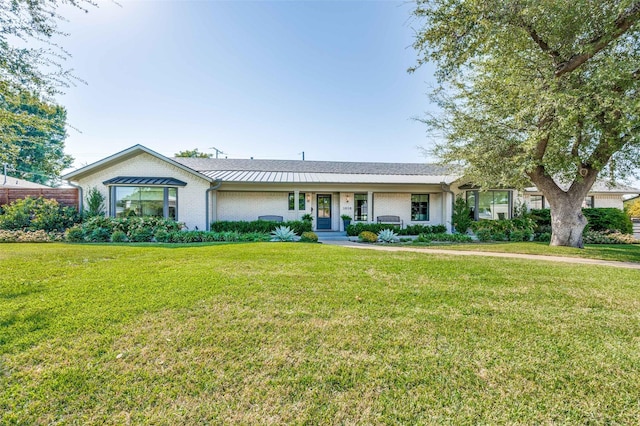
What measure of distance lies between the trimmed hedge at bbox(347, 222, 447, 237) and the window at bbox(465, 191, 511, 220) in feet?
7.91

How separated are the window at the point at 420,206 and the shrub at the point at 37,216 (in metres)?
17.9

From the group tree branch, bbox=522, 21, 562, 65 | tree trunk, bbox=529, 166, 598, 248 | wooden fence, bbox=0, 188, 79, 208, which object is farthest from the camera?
wooden fence, bbox=0, 188, 79, 208

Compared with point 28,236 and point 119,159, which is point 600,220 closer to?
point 119,159

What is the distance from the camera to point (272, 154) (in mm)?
29438

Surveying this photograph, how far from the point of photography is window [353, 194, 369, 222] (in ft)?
57.8

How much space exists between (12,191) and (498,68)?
21224mm

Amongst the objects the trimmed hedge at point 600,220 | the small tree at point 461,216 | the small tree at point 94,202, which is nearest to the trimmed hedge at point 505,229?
the small tree at point 461,216

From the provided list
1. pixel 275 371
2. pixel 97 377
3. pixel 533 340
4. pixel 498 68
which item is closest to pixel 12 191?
pixel 97 377

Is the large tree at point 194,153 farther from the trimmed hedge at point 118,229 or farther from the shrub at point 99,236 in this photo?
Answer: the shrub at point 99,236

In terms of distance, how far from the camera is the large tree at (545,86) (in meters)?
6.86

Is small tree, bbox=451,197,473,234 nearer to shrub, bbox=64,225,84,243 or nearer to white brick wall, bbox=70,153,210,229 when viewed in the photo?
white brick wall, bbox=70,153,210,229

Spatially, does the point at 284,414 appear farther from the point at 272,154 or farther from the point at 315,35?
the point at 272,154

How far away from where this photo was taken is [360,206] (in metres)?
17.7

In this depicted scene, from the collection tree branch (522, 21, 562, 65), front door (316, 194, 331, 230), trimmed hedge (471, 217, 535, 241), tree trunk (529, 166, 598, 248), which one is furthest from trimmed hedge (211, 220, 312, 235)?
tree branch (522, 21, 562, 65)
